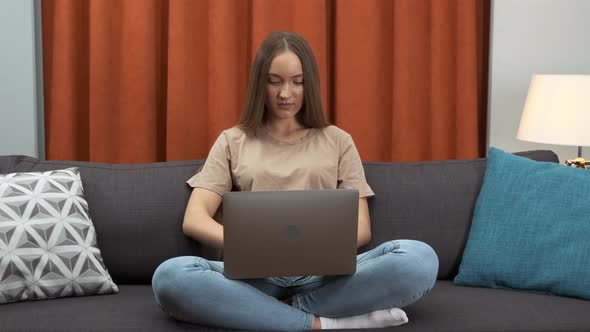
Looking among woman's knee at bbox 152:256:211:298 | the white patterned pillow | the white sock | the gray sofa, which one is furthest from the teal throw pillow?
the white patterned pillow

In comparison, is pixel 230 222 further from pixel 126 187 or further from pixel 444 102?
pixel 444 102

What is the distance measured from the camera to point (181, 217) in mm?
2156

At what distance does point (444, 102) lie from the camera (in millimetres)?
2854

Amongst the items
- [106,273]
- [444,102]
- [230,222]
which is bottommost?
[106,273]

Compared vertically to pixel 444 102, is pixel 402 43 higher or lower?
higher

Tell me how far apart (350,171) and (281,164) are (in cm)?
20

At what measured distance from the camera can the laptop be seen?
63.6 inches

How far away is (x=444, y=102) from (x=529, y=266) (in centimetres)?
99

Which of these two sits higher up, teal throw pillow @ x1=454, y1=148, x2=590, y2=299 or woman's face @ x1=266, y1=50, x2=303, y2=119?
woman's face @ x1=266, y1=50, x2=303, y2=119

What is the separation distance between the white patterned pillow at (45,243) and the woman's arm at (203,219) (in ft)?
0.83

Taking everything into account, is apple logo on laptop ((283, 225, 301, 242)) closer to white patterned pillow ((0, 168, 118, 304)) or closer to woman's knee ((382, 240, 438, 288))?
woman's knee ((382, 240, 438, 288))

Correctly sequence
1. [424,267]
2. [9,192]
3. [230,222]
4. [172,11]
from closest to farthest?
[230,222]
[424,267]
[9,192]
[172,11]

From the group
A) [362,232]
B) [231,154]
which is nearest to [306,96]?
[231,154]

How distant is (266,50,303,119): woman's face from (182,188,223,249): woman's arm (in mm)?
312
